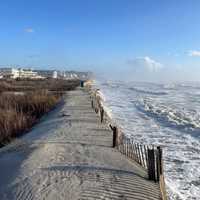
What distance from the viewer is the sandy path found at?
6375mm

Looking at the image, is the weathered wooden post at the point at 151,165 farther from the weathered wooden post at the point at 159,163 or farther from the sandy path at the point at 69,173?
the sandy path at the point at 69,173

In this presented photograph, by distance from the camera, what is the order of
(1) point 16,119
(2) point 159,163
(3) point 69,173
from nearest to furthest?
(2) point 159,163 < (3) point 69,173 < (1) point 16,119

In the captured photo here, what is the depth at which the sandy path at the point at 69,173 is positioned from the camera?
638 centimetres

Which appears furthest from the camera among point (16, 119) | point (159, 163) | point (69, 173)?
point (16, 119)

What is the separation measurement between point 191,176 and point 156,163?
11.9 ft

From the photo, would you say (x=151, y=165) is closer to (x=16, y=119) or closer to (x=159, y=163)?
(x=159, y=163)

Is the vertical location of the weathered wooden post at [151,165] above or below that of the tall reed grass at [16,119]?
above

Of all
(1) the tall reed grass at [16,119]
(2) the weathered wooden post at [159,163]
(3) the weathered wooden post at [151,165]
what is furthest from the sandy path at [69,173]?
(1) the tall reed grass at [16,119]

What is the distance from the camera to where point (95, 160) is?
880 centimetres

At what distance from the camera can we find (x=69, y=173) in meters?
7.55

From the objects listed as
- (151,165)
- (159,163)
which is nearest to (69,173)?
(151,165)

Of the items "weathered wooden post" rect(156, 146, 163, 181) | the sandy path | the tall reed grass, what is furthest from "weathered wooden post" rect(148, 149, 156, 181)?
the tall reed grass

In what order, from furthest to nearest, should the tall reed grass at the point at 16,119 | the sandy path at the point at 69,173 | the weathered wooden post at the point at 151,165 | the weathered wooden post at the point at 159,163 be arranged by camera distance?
the tall reed grass at the point at 16,119
the weathered wooden post at the point at 151,165
the weathered wooden post at the point at 159,163
the sandy path at the point at 69,173

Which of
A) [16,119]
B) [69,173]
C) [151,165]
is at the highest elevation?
[151,165]
